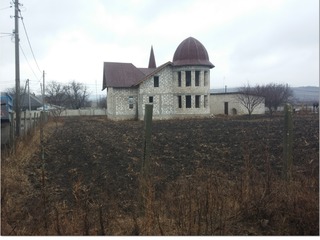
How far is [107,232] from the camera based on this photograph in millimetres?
3770

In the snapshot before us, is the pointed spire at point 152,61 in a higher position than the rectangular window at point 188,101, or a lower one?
higher

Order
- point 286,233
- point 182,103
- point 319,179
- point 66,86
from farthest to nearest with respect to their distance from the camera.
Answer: point 66,86 < point 182,103 < point 319,179 < point 286,233

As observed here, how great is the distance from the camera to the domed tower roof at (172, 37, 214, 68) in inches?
1317

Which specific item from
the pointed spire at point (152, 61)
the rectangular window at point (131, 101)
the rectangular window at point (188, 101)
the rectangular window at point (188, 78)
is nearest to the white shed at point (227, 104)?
the rectangular window at point (188, 78)

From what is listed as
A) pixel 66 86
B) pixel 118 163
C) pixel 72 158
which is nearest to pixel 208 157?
pixel 118 163

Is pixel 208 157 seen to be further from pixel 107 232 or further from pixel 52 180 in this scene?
pixel 107 232

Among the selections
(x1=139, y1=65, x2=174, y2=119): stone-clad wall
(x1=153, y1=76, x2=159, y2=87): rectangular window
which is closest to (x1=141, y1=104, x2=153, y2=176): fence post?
(x1=139, y1=65, x2=174, y2=119): stone-clad wall

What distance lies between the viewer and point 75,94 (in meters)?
78.2

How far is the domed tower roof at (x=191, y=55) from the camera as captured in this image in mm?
33441

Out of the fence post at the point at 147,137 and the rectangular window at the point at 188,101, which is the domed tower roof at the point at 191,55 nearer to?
the rectangular window at the point at 188,101

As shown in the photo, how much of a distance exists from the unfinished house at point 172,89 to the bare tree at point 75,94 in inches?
1821

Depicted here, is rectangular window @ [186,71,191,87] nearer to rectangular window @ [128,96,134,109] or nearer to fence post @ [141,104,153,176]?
rectangular window @ [128,96,134,109]

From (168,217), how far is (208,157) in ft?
19.8

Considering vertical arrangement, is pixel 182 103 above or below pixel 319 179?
above
